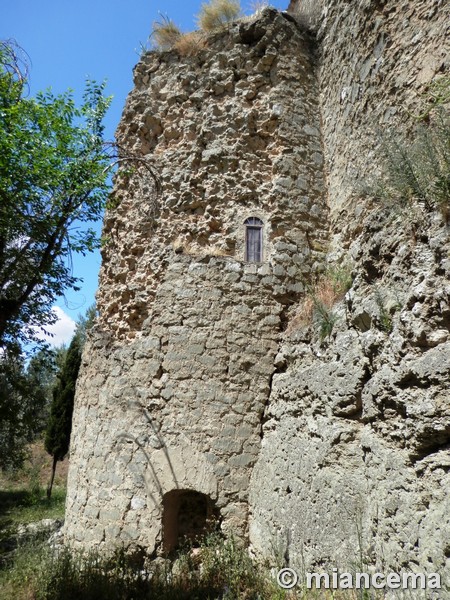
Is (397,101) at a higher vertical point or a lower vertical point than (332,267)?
higher

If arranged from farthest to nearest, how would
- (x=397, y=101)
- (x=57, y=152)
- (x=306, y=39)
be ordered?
(x=306, y=39) → (x=57, y=152) → (x=397, y=101)

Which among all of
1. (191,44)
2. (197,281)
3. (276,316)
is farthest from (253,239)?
(191,44)

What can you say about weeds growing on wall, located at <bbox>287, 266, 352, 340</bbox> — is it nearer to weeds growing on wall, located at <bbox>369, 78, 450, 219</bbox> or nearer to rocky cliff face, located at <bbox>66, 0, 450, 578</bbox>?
rocky cliff face, located at <bbox>66, 0, 450, 578</bbox>

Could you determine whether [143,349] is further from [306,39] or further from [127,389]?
[306,39]

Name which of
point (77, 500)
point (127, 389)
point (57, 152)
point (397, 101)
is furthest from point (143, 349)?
point (397, 101)

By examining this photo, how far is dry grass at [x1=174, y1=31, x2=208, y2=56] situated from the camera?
8.14m

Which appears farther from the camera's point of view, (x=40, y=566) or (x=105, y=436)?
(x=105, y=436)

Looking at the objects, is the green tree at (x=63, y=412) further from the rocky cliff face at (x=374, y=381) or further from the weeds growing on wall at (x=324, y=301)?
the rocky cliff face at (x=374, y=381)

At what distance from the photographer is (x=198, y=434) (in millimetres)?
5992

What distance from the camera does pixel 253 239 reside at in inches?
278

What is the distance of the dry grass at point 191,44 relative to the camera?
814cm

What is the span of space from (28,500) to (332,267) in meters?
14.2

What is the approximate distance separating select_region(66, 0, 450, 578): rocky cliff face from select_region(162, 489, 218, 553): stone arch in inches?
1.5

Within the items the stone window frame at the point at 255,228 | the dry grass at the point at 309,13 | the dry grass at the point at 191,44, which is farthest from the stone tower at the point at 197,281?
the dry grass at the point at 309,13
